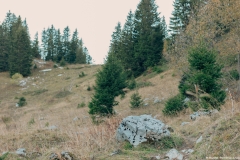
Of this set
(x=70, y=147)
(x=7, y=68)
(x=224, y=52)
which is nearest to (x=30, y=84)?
(x=7, y=68)

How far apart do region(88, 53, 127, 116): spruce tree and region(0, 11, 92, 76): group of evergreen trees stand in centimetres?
4045

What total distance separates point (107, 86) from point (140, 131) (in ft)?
34.2

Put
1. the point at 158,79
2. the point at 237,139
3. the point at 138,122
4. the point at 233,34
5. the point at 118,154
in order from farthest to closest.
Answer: the point at 158,79 < the point at 233,34 < the point at 138,122 < the point at 118,154 < the point at 237,139

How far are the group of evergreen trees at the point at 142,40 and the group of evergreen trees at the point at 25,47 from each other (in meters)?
23.4

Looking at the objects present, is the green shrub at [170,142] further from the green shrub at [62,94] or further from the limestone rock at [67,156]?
the green shrub at [62,94]

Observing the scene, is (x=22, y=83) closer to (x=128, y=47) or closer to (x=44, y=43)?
(x=128, y=47)

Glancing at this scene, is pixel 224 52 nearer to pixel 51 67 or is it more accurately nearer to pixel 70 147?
pixel 70 147

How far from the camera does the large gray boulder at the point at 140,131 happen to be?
5286 millimetres

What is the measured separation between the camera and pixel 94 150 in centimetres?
502

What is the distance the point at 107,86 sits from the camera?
15719 millimetres

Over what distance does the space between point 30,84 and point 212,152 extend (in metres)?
47.4

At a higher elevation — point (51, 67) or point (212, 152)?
point (51, 67)

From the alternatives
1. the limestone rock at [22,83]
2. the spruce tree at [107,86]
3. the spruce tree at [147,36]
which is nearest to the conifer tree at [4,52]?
the limestone rock at [22,83]

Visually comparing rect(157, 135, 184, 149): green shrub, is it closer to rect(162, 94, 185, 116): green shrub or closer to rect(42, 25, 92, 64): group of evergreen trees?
rect(162, 94, 185, 116): green shrub
